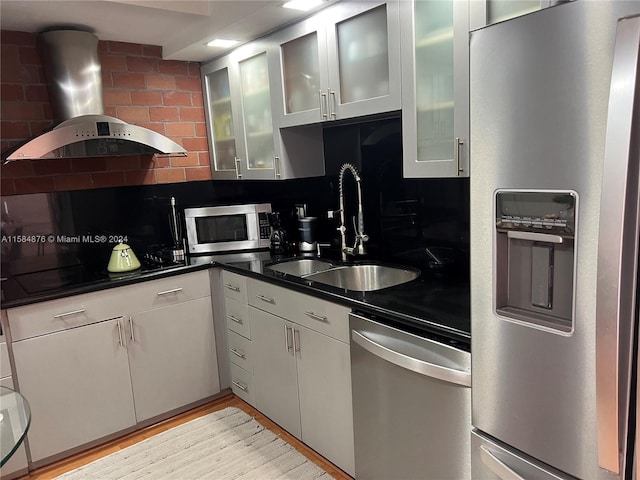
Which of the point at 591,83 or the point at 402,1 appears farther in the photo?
the point at 402,1

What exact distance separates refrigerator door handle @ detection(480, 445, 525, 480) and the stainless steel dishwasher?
115 mm

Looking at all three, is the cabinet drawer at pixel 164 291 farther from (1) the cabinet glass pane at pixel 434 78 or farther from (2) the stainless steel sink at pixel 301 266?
(1) the cabinet glass pane at pixel 434 78

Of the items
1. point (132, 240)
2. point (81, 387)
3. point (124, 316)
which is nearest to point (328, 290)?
point (124, 316)

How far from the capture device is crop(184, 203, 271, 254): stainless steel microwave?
10.4 feet

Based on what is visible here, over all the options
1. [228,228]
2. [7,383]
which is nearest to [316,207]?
[228,228]

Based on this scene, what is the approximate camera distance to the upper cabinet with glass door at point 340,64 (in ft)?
6.71

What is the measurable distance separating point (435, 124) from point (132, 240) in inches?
89.1

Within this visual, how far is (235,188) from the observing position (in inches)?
145

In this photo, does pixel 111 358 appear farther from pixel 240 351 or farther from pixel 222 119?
pixel 222 119

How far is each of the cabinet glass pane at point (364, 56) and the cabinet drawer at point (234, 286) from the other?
118 centimetres

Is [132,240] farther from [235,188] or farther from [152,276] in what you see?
[235,188]

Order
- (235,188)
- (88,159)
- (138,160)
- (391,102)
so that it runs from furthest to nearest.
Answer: (235,188), (138,160), (88,159), (391,102)

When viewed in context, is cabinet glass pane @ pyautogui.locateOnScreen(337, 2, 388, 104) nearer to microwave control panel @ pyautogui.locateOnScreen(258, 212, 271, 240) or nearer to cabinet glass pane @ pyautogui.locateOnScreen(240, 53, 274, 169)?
cabinet glass pane @ pyautogui.locateOnScreen(240, 53, 274, 169)

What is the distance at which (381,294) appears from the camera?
1989 millimetres
